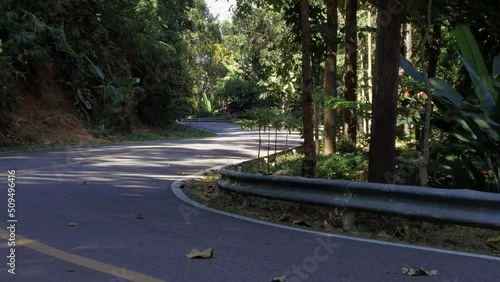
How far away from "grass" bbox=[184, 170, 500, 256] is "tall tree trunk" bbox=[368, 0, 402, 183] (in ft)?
2.48

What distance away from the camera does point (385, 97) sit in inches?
301

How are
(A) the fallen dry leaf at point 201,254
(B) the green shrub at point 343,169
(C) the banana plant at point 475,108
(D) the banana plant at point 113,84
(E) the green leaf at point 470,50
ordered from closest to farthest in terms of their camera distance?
(A) the fallen dry leaf at point 201,254, (C) the banana plant at point 475,108, (E) the green leaf at point 470,50, (B) the green shrub at point 343,169, (D) the banana plant at point 113,84

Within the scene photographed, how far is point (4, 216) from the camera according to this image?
7340 mm

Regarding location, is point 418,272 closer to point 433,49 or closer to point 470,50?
point 470,50

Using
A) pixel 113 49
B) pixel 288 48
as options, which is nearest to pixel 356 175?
pixel 288 48

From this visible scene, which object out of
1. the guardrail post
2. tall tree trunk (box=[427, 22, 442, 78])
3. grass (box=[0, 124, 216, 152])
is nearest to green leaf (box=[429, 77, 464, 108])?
the guardrail post

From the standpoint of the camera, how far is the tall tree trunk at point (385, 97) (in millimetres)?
7625

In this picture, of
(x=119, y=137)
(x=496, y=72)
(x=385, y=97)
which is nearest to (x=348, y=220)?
(x=385, y=97)

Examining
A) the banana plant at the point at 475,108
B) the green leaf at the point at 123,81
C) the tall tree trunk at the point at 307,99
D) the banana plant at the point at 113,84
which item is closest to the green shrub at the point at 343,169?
the tall tree trunk at the point at 307,99

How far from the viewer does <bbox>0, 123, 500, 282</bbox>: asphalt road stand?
4.96m

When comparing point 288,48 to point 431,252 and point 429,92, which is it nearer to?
point 429,92

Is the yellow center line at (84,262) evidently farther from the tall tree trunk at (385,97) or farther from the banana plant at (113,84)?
the banana plant at (113,84)

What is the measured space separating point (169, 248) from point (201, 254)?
497 mm

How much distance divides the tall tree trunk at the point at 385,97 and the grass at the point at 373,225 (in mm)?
757
